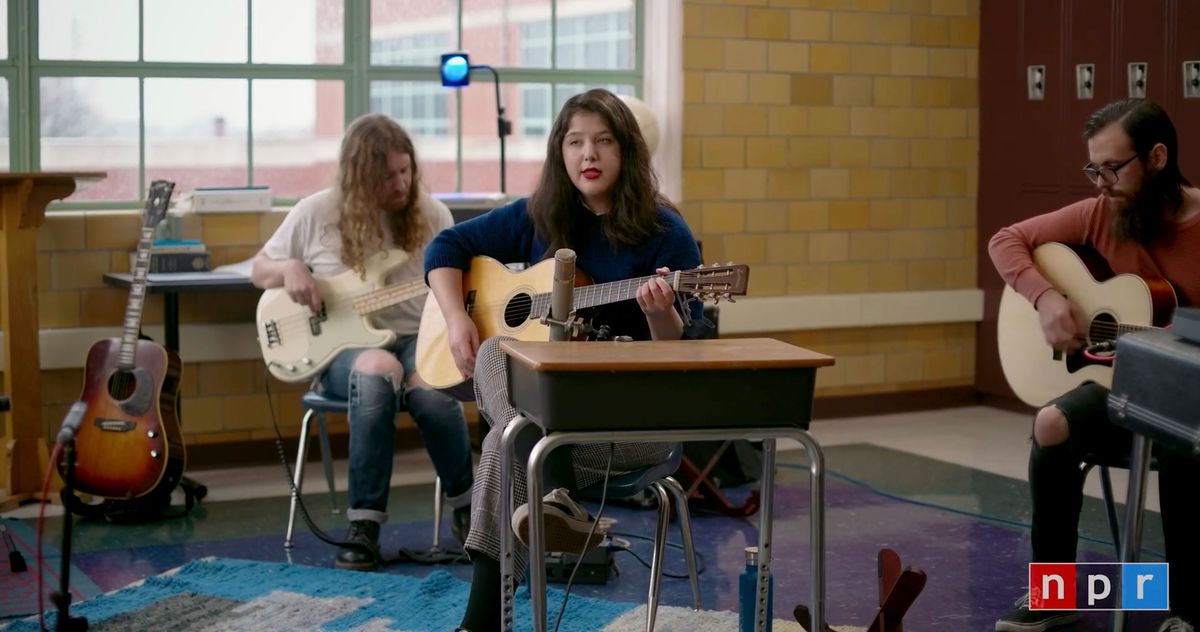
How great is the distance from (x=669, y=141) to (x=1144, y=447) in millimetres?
3590

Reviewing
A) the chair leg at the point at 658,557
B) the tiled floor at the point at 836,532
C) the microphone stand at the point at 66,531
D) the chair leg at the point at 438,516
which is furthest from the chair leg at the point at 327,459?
the chair leg at the point at 658,557

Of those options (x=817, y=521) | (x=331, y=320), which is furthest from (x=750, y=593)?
(x=331, y=320)

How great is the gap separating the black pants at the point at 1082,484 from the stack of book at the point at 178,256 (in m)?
3.08

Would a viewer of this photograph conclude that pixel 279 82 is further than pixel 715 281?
Yes

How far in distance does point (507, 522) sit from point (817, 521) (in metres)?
0.61

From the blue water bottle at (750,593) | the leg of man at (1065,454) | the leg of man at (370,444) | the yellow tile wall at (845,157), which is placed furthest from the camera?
the yellow tile wall at (845,157)

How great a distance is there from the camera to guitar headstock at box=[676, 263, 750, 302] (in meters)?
3.06

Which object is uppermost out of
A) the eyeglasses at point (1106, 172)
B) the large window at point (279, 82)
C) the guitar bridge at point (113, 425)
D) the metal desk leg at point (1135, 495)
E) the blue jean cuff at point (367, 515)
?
the large window at point (279, 82)

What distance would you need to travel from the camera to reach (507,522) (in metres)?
2.90

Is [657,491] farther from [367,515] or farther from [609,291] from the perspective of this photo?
[367,515]

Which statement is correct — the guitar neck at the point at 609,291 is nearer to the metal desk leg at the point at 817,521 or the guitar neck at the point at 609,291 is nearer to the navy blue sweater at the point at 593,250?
the navy blue sweater at the point at 593,250

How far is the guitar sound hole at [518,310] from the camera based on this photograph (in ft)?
12.1

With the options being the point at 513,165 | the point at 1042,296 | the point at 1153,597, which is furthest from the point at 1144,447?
the point at 513,165

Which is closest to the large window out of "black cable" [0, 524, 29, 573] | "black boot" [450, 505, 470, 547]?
"black cable" [0, 524, 29, 573]
